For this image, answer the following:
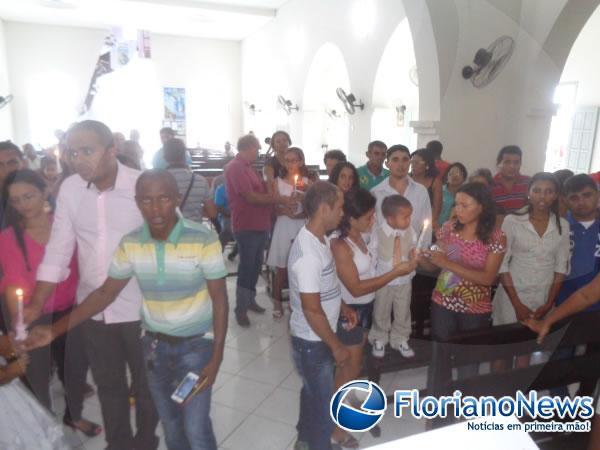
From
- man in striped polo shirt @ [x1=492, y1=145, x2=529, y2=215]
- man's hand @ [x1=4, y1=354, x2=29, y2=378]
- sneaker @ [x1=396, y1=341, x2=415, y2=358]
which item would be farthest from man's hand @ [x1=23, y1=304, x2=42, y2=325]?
man in striped polo shirt @ [x1=492, y1=145, x2=529, y2=215]

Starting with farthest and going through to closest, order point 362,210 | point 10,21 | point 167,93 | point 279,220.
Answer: point 167,93 < point 10,21 < point 279,220 < point 362,210

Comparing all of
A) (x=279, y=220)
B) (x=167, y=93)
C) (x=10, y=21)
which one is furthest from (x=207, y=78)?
(x=279, y=220)

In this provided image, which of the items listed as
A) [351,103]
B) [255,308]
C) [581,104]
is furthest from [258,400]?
[581,104]

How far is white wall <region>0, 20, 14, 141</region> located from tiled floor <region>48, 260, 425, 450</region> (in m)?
11.1

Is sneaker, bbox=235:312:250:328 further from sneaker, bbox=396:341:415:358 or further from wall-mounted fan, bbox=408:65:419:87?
wall-mounted fan, bbox=408:65:419:87

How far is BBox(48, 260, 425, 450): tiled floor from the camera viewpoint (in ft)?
7.34

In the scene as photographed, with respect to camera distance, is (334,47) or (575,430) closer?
(575,430)

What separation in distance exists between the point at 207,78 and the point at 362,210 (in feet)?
44.0

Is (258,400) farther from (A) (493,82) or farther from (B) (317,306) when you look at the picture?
(A) (493,82)

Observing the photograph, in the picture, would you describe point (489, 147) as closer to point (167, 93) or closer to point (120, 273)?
point (120, 273)

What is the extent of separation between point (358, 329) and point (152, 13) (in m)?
11.4

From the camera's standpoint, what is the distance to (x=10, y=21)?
11781 millimetres

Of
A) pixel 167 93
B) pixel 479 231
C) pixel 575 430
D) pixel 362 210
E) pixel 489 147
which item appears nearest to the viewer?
pixel 575 430

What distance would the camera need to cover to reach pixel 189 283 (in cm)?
153
